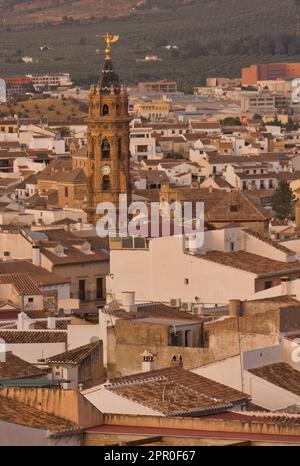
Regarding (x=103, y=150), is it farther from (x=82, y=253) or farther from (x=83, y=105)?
(x=83, y=105)

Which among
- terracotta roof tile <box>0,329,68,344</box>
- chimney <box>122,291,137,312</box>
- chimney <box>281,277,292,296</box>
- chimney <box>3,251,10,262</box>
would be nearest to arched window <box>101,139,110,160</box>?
chimney <box>3,251,10,262</box>

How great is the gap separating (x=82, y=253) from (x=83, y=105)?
94939 millimetres

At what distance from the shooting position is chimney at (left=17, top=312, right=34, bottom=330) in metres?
34.4

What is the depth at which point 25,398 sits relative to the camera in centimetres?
2142

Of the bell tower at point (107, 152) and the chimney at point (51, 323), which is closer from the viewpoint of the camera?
the chimney at point (51, 323)

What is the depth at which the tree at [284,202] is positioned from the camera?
7032 cm

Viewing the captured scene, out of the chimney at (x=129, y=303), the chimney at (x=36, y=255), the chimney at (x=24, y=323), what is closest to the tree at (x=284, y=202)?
the chimney at (x=36, y=255)

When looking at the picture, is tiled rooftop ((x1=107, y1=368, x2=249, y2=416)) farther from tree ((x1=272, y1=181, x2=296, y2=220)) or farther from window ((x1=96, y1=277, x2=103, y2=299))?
tree ((x1=272, y1=181, x2=296, y2=220))

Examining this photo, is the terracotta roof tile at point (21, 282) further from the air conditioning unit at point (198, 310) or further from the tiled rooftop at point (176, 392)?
the tiled rooftop at point (176, 392)

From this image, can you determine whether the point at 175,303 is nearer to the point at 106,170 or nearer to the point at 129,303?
the point at 129,303

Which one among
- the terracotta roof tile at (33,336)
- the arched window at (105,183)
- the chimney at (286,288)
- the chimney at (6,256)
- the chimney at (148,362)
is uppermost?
the chimney at (148,362)

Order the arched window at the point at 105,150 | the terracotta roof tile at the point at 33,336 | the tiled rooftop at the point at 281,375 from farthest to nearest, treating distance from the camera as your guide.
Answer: the arched window at the point at 105,150 < the terracotta roof tile at the point at 33,336 < the tiled rooftop at the point at 281,375

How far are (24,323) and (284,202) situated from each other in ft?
129
